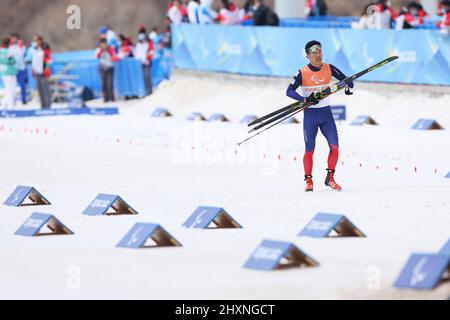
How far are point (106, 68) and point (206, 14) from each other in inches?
137

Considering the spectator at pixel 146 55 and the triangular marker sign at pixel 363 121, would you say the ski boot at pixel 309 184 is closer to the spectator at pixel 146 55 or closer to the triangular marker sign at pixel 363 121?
the triangular marker sign at pixel 363 121

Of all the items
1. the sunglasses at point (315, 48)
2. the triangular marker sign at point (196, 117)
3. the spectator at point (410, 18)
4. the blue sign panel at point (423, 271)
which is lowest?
the triangular marker sign at point (196, 117)

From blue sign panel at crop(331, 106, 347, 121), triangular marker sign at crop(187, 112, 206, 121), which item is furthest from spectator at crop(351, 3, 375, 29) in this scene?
triangular marker sign at crop(187, 112, 206, 121)

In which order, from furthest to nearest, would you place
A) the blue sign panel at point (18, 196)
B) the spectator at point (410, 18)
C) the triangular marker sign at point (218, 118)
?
the triangular marker sign at point (218, 118) < the spectator at point (410, 18) < the blue sign panel at point (18, 196)

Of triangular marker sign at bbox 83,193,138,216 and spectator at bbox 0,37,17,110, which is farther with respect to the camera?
spectator at bbox 0,37,17,110

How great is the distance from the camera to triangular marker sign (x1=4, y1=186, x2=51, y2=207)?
56.4 feet

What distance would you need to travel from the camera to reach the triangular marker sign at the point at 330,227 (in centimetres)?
1373

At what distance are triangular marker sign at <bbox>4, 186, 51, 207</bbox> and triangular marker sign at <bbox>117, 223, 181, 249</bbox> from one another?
142 inches

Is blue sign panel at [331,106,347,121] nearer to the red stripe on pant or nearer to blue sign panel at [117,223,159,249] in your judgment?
the red stripe on pant

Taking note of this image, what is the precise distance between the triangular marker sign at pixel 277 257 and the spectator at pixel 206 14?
23170 millimetres

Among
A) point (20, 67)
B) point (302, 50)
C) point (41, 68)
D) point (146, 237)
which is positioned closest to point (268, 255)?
point (146, 237)

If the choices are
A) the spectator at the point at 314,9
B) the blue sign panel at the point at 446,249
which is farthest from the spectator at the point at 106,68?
the blue sign panel at the point at 446,249
